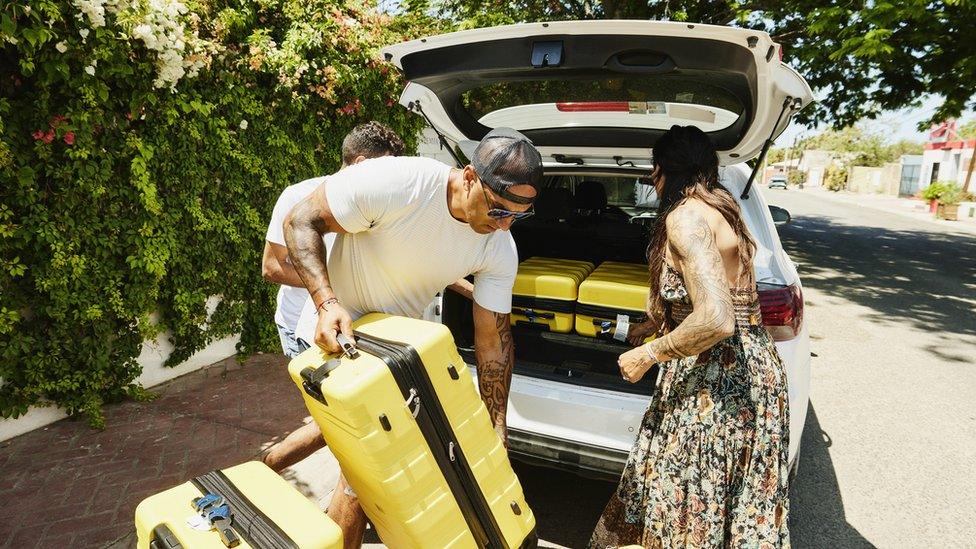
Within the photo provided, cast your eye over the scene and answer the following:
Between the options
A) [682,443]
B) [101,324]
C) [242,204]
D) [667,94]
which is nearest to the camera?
[682,443]

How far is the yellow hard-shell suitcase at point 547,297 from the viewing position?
9.89 feet

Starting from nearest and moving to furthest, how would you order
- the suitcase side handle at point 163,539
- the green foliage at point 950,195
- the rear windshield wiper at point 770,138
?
the suitcase side handle at point 163,539 → the rear windshield wiper at point 770,138 → the green foliage at point 950,195

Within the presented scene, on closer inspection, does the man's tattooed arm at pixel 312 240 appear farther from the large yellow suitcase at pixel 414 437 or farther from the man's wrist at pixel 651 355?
the man's wrist at pixel 651 355

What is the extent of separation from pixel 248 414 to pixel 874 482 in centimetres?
397

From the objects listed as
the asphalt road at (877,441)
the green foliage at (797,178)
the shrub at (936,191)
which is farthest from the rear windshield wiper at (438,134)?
the green foliage at (797,178)

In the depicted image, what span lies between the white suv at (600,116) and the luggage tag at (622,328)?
181mm

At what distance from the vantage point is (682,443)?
197 centimetres

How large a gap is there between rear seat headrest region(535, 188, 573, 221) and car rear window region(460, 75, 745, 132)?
4.57ft

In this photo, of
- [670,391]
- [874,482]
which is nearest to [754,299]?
[670,391]

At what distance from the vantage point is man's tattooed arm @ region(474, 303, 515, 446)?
222 cm

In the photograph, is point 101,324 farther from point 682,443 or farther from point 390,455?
point 682,443

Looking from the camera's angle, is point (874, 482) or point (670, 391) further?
point (874, 482)

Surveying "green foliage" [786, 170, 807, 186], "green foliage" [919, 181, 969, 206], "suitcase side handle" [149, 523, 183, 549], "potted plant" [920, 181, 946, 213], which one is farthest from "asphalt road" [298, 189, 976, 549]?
"green foliage" [786, 170, 807, 186]

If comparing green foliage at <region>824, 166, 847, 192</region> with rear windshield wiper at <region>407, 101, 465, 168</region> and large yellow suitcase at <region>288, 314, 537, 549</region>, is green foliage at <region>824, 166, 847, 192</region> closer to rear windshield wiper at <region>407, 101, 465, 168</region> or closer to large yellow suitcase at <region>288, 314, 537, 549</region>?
rear windshield wiper at <region>407, 101, 465, 168</region>
